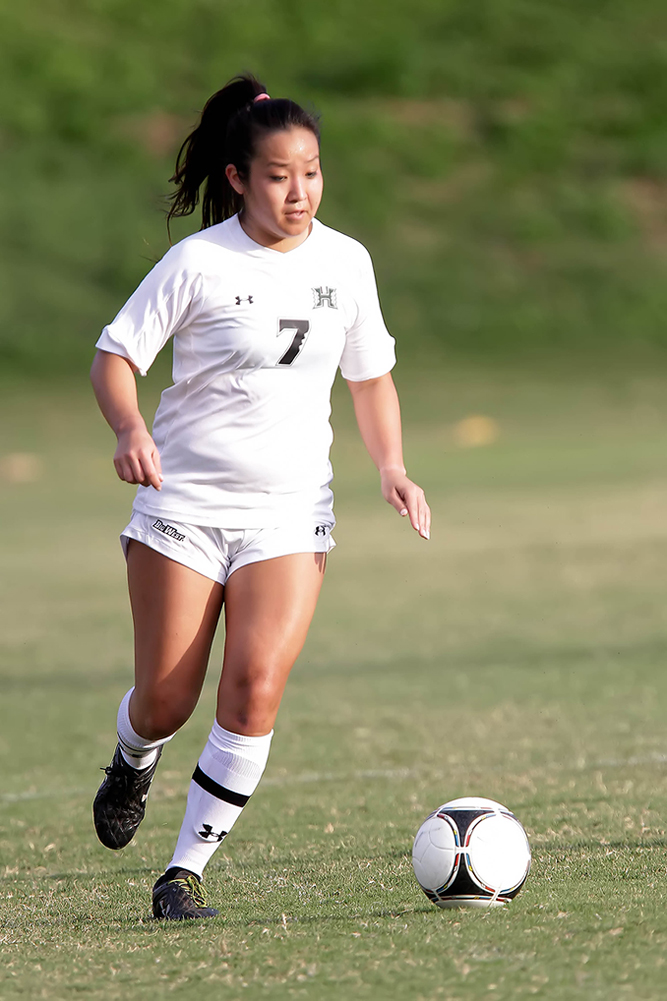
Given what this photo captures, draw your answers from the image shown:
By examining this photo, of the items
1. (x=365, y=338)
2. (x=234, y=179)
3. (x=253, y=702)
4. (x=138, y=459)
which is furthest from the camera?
(x=365, y=338)

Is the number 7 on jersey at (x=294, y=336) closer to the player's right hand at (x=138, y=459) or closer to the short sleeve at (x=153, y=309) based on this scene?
the short sleeve at (x=153, y=309)

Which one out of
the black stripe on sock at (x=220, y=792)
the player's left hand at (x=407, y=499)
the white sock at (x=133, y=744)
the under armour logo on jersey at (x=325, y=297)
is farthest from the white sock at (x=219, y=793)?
the under armour logo on jersey at (x=325, y=297)

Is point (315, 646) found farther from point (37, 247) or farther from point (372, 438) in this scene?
point (37, 247)

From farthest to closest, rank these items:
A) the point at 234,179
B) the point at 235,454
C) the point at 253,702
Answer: the point at 234,179 → the point at 235,454 → the point at 253,702

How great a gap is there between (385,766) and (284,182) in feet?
9.99

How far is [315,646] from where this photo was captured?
10508 millimetres

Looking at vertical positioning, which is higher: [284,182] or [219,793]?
[284,182]

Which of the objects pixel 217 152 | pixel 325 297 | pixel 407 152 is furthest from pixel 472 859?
pixel 407 152

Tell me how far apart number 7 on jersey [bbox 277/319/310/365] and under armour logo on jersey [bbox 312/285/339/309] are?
7cm

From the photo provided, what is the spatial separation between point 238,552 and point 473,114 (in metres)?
47.1

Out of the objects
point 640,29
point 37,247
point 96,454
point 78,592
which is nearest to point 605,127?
point 640,29

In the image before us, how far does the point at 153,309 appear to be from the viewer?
4.53m

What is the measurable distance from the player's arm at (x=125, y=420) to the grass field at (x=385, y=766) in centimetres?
119

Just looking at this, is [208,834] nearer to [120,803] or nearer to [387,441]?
[120,803]
